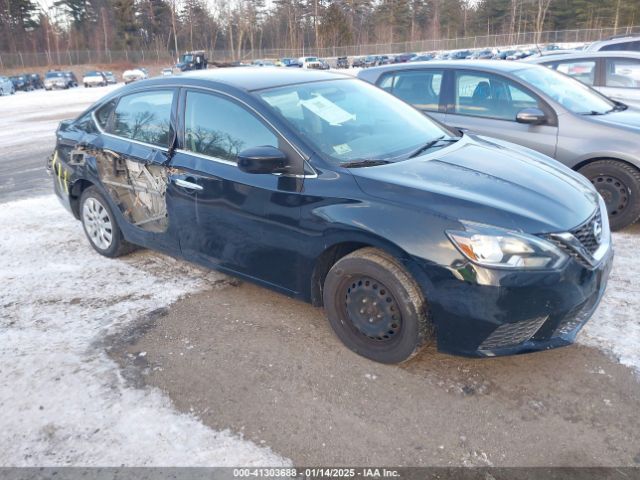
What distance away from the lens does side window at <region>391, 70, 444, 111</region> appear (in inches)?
248

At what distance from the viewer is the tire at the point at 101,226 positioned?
4836mm

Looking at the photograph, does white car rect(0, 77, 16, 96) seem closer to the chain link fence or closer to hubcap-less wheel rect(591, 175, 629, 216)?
the chain link fence

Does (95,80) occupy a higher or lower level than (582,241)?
higher

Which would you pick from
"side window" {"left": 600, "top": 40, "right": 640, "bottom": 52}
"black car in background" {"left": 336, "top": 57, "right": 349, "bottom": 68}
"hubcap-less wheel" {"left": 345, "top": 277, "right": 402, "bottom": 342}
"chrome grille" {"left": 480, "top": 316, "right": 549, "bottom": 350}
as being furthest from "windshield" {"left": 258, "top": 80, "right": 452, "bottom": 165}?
"black car in background" {"left": 336, "top": 57, "right": 349, "bottom": 68}

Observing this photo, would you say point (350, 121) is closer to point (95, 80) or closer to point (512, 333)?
point (512, 333)

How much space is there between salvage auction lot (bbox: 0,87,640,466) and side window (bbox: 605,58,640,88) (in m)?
4.83

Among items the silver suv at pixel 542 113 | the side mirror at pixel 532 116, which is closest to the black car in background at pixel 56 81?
the silver suv at pixel 542 113

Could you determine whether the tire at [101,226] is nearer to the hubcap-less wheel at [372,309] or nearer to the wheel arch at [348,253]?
the wheel arch at [348,253]

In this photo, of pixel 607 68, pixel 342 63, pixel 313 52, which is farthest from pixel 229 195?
pixel 313 52

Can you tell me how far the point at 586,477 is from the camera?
237 centimetres

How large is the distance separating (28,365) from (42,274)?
162 cm

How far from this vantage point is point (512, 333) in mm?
2842

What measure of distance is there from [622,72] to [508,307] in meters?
6.99

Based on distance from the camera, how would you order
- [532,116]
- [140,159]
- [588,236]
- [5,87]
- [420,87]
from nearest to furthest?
[588,236]
[140,159]
[532,116]
[420,87]
[5,87]
